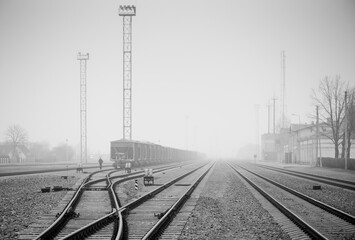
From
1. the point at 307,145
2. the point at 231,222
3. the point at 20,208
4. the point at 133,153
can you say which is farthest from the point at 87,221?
the point at 307,145

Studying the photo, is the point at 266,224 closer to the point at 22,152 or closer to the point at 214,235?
the point at 214,235

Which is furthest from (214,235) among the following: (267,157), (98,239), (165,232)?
(267,157)

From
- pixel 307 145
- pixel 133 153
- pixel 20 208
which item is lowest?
pixel 20 208

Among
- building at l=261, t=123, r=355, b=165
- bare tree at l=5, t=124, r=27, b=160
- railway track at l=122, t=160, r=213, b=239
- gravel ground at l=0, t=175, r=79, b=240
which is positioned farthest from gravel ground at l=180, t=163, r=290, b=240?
bare tree at l=5, t=124, r=27, b=160

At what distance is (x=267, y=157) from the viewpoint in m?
95.8

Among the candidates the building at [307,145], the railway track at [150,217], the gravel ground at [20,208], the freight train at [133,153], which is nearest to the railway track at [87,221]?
the railway track at [150,217]

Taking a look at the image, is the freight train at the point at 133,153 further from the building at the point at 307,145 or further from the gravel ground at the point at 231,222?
the building at the point at 307,145

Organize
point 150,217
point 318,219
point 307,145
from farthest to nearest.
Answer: point 307,145
point 150,217
point 318,219

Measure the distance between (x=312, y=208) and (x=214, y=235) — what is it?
5895 millimetres

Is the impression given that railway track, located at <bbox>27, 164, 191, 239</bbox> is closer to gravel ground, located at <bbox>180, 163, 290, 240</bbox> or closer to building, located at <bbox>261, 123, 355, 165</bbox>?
gravel ground, located at <bbox>180, 163, 290, 240</bbox>

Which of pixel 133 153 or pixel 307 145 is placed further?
pixel 307 145

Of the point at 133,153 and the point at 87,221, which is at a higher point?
the point at 133,153

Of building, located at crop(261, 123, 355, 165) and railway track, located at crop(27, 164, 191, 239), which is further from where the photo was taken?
building, located at crop(261, 123, 355, 165)

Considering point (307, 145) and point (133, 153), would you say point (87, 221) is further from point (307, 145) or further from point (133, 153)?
point (307, 145)
